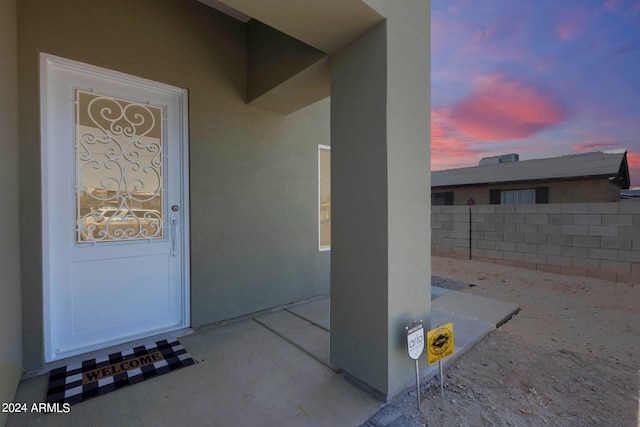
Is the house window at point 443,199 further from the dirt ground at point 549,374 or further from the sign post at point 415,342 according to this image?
the sign post at point 415,342

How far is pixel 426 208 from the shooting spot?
70.1 inches

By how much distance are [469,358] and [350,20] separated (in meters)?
2.54

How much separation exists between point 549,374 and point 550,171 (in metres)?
9.34

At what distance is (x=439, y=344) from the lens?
162 centimetres

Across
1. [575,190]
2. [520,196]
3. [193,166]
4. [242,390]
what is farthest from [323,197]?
[520,196]

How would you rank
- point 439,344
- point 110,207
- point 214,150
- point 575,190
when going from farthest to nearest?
point 575,190
point 214,150
point 110,207
point 439,344

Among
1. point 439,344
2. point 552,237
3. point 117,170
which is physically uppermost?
point 117,170

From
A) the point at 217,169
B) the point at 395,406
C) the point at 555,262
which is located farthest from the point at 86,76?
the point at 555,262

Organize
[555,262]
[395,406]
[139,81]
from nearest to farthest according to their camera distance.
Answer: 1. [395,406]
2. [139,81]
3. [555,262]

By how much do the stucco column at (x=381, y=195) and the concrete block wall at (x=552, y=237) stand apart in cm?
475

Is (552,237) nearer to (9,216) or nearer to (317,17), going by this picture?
(317,17)

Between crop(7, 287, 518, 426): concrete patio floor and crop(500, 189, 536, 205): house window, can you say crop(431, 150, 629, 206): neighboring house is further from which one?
crop(7, 287, 518, 426): concrete patio floor

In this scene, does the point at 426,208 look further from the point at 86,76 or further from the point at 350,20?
the point at 86,76

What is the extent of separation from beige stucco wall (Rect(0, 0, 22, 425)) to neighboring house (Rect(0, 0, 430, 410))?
0.02 metres
